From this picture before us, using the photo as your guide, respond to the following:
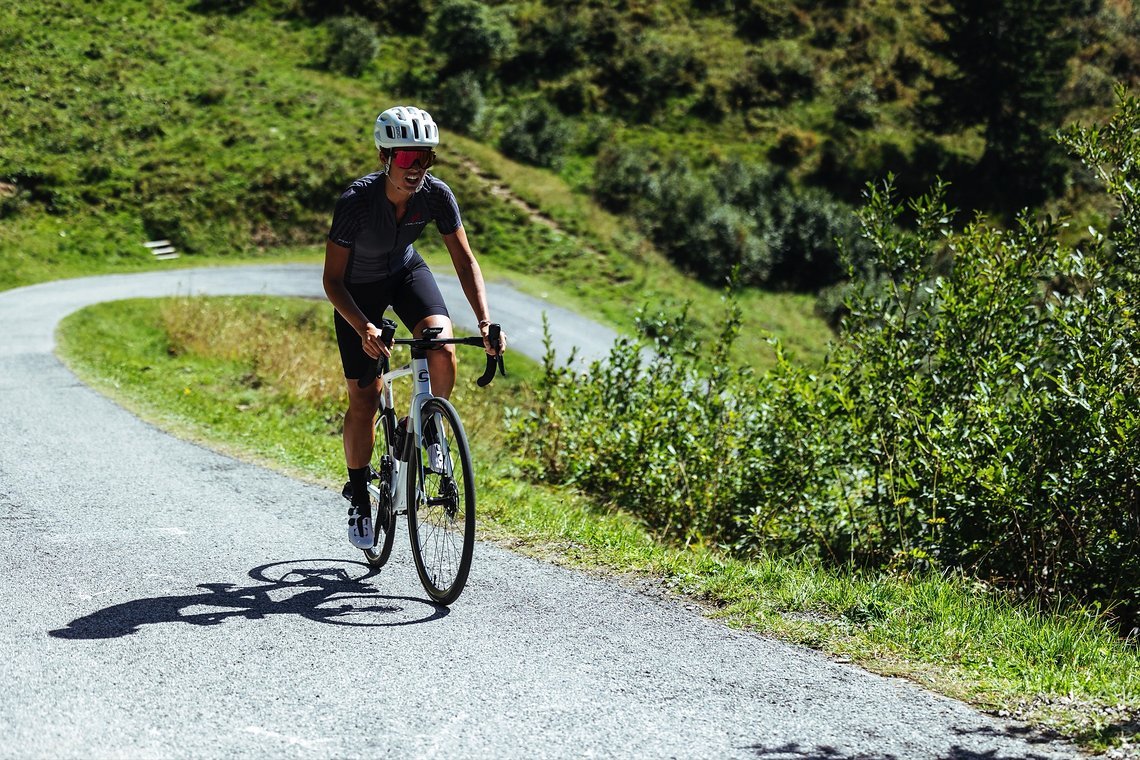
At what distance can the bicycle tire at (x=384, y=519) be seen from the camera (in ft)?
18.3

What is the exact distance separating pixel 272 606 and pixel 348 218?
2.05 meters

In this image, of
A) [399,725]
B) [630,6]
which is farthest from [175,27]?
[399,725]

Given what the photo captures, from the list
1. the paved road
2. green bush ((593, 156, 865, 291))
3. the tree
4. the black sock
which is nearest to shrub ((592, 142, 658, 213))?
green bush ((593, 156, 865, 291))

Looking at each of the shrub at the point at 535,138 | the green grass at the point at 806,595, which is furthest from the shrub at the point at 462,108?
the green grass at the point at 806,595

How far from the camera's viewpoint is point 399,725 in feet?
12.4

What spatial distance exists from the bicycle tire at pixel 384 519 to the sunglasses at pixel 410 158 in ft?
4.79

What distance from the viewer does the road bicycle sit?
4961 millimetres

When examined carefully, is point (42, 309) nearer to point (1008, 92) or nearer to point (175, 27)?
point (175, 27)

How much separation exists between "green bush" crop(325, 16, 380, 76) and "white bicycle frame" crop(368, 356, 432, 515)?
41.5m

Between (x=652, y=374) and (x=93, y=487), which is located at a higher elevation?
(x=652, y=374)

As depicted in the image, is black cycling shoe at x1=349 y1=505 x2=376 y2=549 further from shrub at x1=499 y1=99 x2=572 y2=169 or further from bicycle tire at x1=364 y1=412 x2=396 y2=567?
shrub at x1=499 y1=99 x2=572 y2=169

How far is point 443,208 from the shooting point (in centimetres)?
537

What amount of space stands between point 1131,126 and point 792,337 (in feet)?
71.4

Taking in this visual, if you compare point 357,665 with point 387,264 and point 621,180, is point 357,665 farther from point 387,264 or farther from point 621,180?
point 621,180
